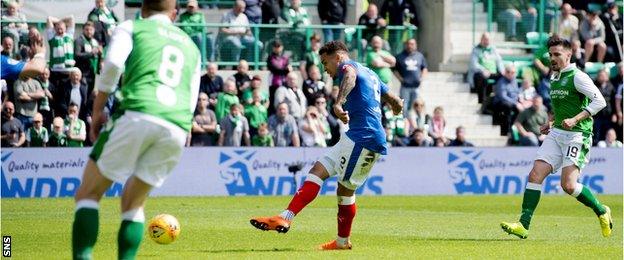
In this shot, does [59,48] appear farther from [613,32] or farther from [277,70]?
[613,32]

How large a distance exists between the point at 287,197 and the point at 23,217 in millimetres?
7456

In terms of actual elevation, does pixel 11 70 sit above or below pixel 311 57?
above

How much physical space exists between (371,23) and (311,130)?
399 centimetres

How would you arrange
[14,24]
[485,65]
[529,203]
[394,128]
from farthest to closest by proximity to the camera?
[485,65] → [394,128] → [14,24] → [529,203]

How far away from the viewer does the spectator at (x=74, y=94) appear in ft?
82.5

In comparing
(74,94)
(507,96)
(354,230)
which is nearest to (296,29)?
(507,96)

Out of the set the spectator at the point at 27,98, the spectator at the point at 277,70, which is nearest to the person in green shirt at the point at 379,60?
the spectator at the point at 277,70

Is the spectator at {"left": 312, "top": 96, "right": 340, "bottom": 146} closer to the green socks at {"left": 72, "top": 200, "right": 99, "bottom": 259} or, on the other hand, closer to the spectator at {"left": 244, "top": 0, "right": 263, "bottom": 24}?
the spectator at {"left": 244, "top": 0, "right": 263, "bottom": 24}

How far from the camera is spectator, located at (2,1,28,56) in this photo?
25641mm

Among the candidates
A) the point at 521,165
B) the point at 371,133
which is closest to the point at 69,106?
the point at 521,165

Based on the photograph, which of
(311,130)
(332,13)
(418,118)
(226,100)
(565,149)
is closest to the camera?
(565,149)

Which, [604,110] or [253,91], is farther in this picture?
[604,110]

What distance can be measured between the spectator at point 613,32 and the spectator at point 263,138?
33.5 ft

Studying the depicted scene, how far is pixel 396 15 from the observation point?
3094cm
